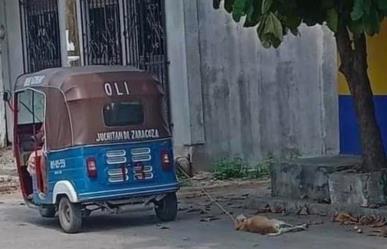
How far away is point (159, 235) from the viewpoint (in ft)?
38.9

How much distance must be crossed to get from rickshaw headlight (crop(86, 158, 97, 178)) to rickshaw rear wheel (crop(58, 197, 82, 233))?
451 millimetres

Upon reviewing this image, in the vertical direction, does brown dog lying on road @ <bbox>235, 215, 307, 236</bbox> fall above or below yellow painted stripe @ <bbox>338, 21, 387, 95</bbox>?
below

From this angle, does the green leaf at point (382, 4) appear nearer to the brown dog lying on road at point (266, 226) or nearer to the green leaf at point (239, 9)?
the green leaf at point (239, 9)

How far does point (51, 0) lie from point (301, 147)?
286 inches

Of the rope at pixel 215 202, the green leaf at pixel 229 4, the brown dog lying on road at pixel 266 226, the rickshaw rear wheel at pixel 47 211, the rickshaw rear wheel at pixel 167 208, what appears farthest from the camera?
the rickshaw rear wheel at pixel 47 211

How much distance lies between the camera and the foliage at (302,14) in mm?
9773

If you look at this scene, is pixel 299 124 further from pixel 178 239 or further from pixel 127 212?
pixel 178 239

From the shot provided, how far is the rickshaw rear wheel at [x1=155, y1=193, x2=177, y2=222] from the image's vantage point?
1273 cm

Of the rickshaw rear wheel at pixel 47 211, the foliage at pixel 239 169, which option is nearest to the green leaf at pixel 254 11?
the rickshaw rear wheel at pixel 47 211

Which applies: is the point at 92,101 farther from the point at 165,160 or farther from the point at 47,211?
the point at 47,211

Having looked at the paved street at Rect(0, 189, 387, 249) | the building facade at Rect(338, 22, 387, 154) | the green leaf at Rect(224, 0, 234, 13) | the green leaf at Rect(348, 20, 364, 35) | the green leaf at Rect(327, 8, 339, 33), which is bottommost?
the paved street at Rect(0, 189, 387, 249)

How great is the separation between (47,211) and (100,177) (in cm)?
150

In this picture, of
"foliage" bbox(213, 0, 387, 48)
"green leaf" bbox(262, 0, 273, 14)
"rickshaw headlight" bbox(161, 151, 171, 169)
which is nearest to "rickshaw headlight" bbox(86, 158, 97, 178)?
"rickshaw headlight" bbox(161, 151, 171, 169)

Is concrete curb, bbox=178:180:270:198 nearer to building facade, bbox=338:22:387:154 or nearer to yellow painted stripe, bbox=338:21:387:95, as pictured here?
building facade, bbox=338:22:387:154
